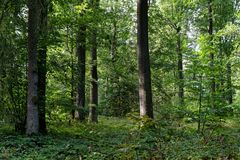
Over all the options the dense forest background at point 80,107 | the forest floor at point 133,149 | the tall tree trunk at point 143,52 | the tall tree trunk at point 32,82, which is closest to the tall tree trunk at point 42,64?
the dense forest background at point 80,107

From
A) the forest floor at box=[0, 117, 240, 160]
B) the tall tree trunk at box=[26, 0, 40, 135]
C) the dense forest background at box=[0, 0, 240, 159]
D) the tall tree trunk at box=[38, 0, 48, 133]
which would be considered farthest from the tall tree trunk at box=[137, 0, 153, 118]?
the tall tree trunk at box=[26, 0, 40, 135]

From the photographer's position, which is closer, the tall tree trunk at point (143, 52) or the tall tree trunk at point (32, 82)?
the tall tree trunk at point (32, 82)

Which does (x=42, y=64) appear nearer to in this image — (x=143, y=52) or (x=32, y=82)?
(x=32, y=82)

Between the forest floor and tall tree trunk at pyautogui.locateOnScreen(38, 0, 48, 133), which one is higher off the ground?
tall tree trunk at pyautogui.locateOnScreen(38, 0, 48, 133)

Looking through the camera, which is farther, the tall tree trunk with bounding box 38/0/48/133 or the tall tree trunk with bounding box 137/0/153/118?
the tall tree trunk with bounding box 137/0/153/118

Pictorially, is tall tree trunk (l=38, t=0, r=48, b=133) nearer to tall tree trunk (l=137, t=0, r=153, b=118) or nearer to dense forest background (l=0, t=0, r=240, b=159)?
dense forest background (l=0, t=0, r=240, b=159)

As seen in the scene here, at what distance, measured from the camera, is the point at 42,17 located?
9.61 meters

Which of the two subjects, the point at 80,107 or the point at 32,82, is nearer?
the point at 32,82

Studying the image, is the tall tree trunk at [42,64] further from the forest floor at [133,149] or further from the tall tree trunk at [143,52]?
the tall tree trunk at [143,52]

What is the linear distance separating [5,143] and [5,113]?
1.84 metres

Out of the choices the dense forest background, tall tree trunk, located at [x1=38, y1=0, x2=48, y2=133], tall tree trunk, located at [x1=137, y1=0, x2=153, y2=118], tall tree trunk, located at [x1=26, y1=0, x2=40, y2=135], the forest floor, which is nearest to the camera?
the forest floor

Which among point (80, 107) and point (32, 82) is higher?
point (32, 82)

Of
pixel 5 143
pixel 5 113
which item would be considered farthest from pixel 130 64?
pixel 5 143

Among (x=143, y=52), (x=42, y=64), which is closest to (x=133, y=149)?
(x=143, y=52)
